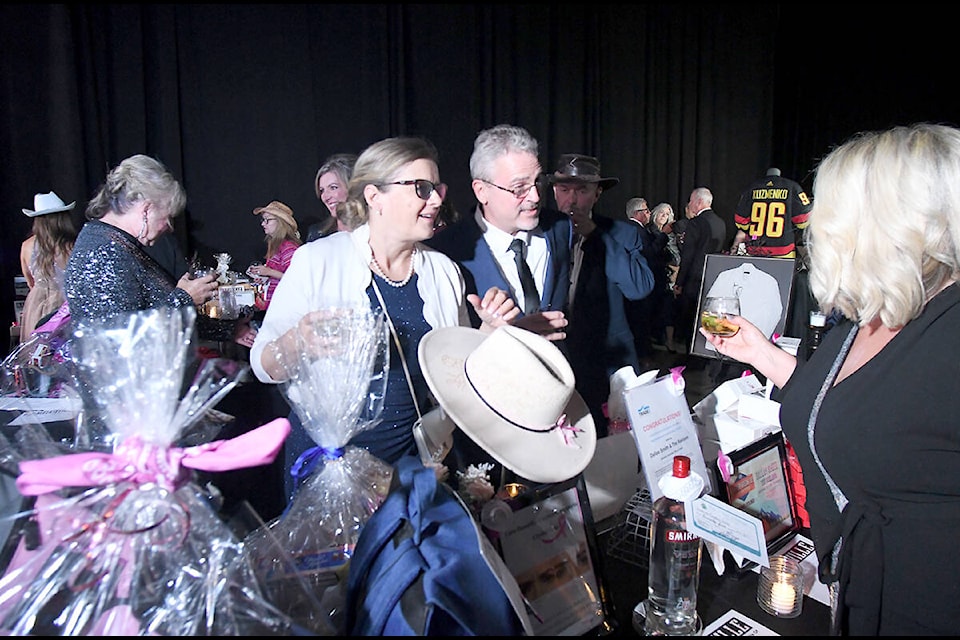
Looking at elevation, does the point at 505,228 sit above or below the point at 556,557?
above

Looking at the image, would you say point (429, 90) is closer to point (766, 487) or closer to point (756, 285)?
point (756, 285)

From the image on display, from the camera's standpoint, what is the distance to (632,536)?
4.43 feet

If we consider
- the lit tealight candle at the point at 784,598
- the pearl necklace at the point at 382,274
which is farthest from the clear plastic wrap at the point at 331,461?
the lit tealight candle at the point at 784,598

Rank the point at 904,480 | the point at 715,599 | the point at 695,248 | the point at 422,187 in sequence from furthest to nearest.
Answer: the point at 695,248, the point at 422,187, the point at 715,599, the point at 904,480

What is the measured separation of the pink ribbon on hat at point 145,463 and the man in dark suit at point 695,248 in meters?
5.65

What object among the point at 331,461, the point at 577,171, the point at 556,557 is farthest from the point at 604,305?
the point at 331,461

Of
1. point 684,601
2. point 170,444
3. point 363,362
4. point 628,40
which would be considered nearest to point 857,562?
point 684,601

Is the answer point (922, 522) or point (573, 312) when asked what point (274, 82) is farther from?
point (922, 522)

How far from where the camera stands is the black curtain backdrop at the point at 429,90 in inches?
Result: 208

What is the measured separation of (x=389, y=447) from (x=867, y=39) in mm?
10976

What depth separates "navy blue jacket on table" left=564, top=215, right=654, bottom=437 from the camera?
8.71ft

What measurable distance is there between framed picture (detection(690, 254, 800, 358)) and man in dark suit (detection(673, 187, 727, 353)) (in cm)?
248

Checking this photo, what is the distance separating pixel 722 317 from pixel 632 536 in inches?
24.0

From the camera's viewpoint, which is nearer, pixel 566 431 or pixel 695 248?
pixel 566 431
